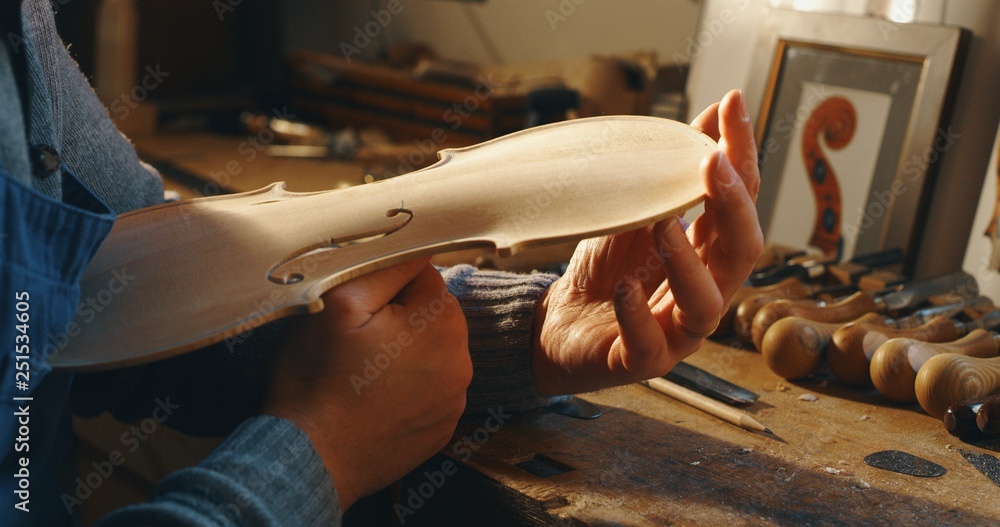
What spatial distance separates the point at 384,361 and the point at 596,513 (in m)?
0.21

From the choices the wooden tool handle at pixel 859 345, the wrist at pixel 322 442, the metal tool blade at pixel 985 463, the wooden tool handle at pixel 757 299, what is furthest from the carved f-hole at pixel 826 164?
the wrist at pixel 322 442

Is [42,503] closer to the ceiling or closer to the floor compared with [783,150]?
closer to the floor

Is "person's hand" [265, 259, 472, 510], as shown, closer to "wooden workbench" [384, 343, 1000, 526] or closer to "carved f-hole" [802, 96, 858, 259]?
"wooden workbench" [384, 343, 1000, 526]

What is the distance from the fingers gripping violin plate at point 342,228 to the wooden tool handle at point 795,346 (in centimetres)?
38

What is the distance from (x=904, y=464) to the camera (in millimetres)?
792

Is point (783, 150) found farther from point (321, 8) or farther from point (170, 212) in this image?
point (321, 8)

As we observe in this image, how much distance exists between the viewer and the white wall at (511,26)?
2.39 meters

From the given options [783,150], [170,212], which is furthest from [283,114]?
[170,212]

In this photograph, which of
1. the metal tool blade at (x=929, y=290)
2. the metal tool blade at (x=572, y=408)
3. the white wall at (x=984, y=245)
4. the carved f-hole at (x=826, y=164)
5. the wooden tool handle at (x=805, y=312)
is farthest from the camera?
the carved f-hole at (x=826, y=164)

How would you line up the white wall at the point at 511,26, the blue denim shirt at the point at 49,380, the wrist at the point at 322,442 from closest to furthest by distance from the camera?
the blue denim shirt at the point at 49,380 → the wrist at the point at 322,442 → the white wall at the point at 511,26

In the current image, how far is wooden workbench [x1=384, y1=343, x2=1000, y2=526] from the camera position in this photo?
0.70m

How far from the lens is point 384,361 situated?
68 cm

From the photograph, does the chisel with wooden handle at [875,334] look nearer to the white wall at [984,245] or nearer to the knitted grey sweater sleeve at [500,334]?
the white wall at [984,245]

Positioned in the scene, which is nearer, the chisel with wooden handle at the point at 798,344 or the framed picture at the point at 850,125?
the chisel with wooden handle at the point at 798,344
